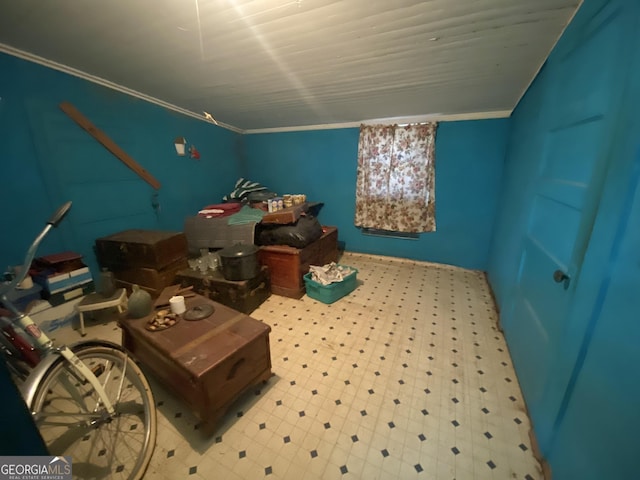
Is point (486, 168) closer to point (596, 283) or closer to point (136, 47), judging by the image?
point (596, 283)

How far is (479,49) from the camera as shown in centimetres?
159

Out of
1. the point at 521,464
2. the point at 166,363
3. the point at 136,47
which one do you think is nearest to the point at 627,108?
the point at 521,464

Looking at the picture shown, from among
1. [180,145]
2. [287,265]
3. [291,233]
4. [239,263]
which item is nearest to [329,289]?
[287,265]

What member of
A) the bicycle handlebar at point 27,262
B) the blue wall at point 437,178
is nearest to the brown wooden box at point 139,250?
the bicycle handlebar at point 27,262

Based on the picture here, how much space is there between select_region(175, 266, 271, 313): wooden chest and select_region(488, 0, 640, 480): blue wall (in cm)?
221

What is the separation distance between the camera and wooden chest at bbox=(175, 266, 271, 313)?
2.38 metres

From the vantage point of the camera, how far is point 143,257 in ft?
8.19

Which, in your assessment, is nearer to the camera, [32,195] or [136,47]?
[136,47]

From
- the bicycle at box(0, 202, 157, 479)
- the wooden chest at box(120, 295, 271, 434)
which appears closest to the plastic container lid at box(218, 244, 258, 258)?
the wooden chest at box(120, 295, 271, 434)

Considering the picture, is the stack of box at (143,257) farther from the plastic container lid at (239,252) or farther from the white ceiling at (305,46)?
the white ceiling at (305,46)

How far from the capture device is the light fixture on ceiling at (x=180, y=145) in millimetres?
3299

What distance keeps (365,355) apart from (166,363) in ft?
4.46

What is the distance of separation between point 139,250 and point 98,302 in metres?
0.56

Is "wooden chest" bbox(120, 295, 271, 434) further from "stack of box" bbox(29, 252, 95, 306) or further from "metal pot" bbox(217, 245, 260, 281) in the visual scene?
"stack of box" bbox(29, 252, 95, 306)
